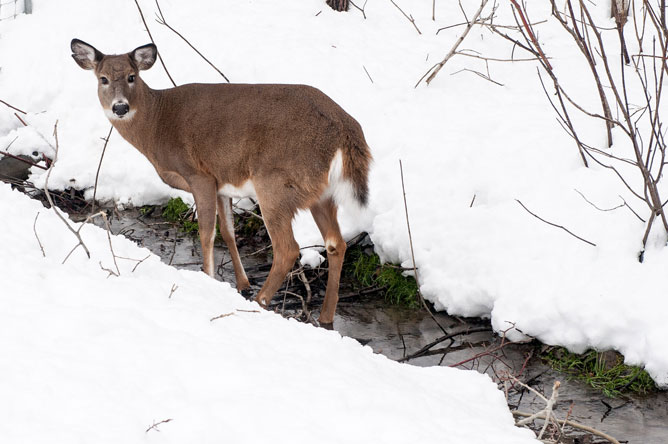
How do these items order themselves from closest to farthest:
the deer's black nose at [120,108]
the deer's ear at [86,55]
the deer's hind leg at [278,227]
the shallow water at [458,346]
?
the shallow water at [458,346] < the deer's hind leg at [278,227] < the deer's black nose at [120,108] < the deer's ear at [86,55]

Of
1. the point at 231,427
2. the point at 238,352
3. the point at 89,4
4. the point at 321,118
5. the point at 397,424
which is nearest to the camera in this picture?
the point at 231,427

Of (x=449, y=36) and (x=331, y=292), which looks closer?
(x=331, y=292)

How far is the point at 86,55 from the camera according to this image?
6.22 metres

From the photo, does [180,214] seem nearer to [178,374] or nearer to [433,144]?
[433,144]

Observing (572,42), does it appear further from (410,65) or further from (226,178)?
(226,178)

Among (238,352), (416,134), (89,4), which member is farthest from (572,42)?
(238,352)

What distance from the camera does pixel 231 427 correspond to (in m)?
2.75

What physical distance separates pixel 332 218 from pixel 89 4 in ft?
A: 17.0

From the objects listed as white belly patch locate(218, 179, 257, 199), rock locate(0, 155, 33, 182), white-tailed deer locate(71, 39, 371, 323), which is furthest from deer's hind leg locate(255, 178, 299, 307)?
rock locate(0, 155, 33, 182)

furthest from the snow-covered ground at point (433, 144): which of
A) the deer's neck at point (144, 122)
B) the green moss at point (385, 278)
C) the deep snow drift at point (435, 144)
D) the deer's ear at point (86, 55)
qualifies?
the deer's ear at point (86, 55)

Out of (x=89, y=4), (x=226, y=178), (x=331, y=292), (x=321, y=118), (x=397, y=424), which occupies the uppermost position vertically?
(x=89, y=4)

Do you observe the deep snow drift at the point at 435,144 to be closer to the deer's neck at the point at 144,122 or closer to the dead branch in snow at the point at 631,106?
the dead branch in snow at the point at 631,106

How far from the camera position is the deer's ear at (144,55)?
20.7 ft

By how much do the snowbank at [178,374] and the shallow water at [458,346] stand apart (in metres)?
0.82
